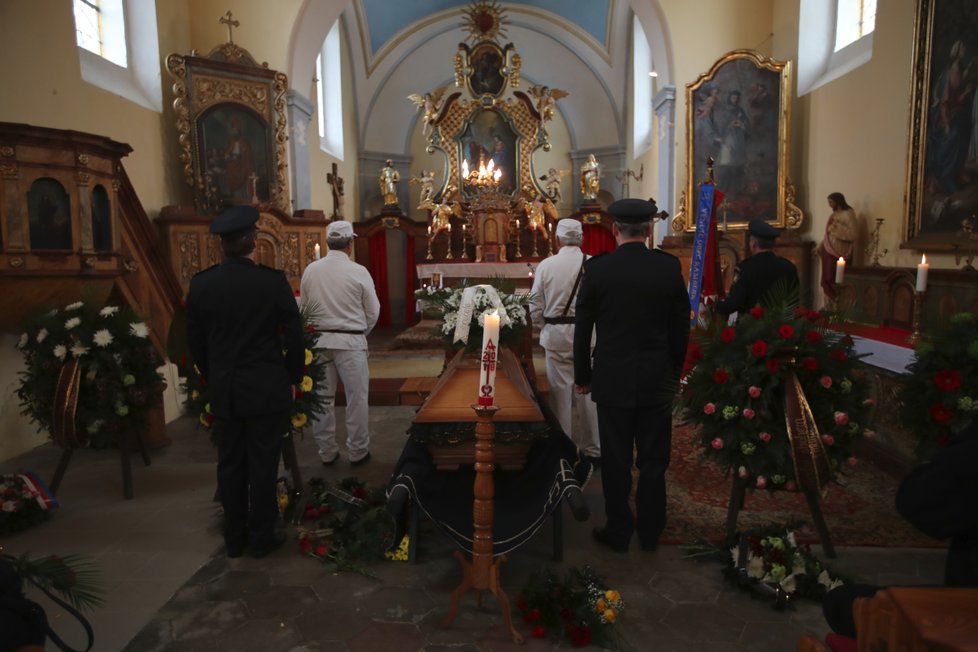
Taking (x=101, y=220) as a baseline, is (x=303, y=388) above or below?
below

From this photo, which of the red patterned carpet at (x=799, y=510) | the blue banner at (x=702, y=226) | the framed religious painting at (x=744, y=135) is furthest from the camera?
the framed religious painting at (x=744, y=135)

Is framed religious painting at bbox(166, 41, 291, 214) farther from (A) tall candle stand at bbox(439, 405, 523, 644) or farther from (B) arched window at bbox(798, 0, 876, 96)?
(B) arched window at bbox(798, 0, 876, 96)

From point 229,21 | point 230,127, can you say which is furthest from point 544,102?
point 230,127

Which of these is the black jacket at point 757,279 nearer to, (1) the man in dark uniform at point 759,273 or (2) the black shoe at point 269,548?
(1) the man in dark uniform at point 759,273

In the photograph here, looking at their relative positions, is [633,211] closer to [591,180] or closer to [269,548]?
[269,548]

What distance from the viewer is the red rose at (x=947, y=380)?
9.50ft

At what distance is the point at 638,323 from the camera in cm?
322

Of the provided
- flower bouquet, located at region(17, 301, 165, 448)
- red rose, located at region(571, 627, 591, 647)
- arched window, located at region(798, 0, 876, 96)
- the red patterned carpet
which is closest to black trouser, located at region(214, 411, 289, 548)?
flower bouquet, located at region(17, 301, 165, 448)

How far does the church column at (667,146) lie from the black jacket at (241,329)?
8136 mm

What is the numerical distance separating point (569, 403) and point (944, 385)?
8.11 feet

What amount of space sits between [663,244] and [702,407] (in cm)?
692

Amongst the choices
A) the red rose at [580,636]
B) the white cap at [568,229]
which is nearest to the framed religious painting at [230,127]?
the white cap at [568,229]

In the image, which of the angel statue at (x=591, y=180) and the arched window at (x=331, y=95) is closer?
the arched window at (x=331, y=95)

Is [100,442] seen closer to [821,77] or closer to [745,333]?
[745,333]
